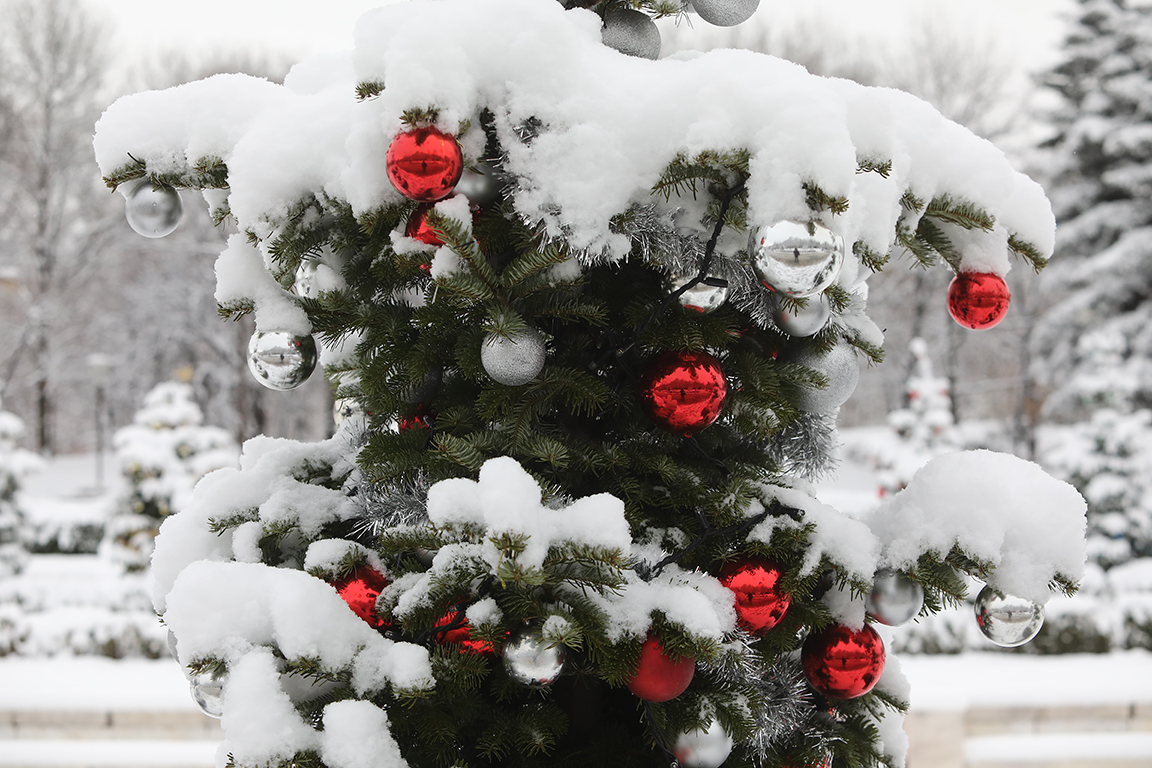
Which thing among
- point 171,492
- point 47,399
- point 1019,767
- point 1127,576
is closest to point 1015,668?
point 1019,767

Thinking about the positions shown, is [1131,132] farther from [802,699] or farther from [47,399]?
[47,399]

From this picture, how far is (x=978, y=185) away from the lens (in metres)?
1.46

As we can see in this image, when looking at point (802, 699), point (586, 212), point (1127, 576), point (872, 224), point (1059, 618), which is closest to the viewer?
point (586, 212)

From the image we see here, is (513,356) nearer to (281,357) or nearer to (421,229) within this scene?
(421,229)

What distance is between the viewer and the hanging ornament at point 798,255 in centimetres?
113

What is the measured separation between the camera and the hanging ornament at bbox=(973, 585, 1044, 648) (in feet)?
4.74

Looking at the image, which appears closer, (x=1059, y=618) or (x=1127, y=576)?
(x=1059, y=618)

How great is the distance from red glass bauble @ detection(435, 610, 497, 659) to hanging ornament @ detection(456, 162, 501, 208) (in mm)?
690

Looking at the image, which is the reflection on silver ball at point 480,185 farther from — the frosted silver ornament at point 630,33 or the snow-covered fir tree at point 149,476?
the snow-covered fir tree at point 149,476

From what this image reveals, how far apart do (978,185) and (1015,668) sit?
559 cm

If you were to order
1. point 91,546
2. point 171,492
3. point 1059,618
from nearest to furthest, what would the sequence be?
1. point 1059,618
2. point 171,492
3. point 91,546

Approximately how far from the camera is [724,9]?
5.23 ft

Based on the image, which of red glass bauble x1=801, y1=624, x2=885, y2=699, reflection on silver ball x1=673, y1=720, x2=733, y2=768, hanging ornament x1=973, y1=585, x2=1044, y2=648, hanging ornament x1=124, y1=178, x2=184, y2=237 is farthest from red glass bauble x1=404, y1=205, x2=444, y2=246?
hanging ornament x1=973, y1=585, x2=1044, y2=648

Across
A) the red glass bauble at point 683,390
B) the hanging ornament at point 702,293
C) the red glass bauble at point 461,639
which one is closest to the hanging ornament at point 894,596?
the red glass bauble at point 683,390
